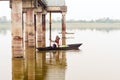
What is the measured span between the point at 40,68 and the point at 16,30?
4.66m

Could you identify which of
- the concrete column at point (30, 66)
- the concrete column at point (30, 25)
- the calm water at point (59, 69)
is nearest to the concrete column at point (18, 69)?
the calm water at point (59, 69)

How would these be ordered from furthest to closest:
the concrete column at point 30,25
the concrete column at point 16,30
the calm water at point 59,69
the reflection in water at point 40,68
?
the concrete column at point 30,25 → the concrete column at point 16,30 → the reflection in water at point 40,68 → the calm water at point 59,69

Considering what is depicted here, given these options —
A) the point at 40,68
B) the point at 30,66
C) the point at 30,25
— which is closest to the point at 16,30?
the point at 30,66

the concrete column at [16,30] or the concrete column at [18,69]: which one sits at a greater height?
the concrete column at [16,30]

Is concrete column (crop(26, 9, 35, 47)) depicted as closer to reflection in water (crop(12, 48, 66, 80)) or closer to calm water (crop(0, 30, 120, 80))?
reflection in water (crop(12, 48, 66, 80))

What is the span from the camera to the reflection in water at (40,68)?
20.9 meters

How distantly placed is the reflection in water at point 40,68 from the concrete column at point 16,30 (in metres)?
0.63

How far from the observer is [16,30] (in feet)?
91.4

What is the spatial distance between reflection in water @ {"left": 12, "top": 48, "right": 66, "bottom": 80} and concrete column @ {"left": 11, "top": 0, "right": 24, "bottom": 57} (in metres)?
0.63

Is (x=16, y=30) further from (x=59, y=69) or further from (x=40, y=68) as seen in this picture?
(x=59, y=69)

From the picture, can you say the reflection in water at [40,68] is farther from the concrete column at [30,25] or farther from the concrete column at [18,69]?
the concrete column at [30,25]

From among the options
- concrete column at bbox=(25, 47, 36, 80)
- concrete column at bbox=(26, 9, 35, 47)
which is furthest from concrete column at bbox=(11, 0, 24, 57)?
concrete column at bbox=(26, 9, 35, 47)

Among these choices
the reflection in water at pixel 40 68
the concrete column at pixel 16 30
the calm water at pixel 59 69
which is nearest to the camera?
the calm water at pixel 59 69

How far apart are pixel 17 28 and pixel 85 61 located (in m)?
5.29
